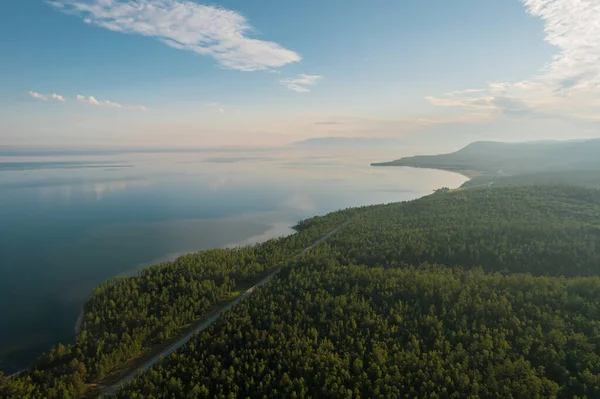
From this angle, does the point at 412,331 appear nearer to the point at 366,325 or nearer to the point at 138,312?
the point at 366,325

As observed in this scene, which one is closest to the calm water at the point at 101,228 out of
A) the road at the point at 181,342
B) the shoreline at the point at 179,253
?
the shoreline at the point at 179,253

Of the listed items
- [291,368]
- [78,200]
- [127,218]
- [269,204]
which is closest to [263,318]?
[291,368]

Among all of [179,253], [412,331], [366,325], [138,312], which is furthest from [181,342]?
[179,253]

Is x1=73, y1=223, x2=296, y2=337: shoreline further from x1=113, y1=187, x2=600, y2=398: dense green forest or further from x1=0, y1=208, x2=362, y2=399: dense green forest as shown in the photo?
x1=113, y1=187, x2=600, y2=398: dense green forest

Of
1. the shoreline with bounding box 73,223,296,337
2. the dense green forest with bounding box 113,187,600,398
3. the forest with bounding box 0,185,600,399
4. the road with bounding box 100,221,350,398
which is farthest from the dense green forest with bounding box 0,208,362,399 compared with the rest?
the dense green forest with bounding box 113,187,600,398

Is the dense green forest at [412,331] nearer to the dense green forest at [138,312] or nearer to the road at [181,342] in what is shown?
the road at [181,342]

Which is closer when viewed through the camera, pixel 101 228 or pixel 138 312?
pixel 138 312

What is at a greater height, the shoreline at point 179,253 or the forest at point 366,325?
the forest at point 366,325
